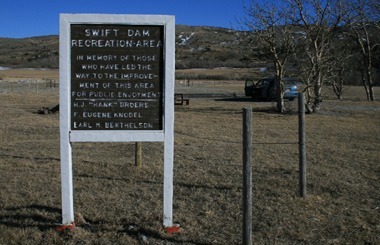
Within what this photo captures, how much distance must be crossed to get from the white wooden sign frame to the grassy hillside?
312 feet

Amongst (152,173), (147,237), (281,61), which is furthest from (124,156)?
(281,61)

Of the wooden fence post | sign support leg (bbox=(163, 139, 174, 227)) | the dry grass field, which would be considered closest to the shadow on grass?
the dry grass field

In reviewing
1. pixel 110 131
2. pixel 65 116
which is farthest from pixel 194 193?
pixel 65 116

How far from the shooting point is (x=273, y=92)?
27.1 metres

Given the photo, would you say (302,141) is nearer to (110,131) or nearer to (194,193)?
(194,193)

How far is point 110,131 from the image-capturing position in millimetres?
4523

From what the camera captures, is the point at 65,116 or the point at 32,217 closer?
the point at 65,116

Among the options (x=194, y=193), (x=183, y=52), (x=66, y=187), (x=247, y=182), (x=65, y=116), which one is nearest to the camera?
(x=247, y=182)

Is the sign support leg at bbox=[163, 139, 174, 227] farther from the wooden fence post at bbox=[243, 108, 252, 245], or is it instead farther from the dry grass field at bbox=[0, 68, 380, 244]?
the wooden fence post at bbox=[243, 108, 252, 245]

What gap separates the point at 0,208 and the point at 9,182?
1.27 meters

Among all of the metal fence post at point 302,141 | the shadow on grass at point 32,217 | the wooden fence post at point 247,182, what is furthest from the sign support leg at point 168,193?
the metal fence post at point 302,141

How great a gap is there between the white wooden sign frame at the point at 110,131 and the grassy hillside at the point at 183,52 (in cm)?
9517

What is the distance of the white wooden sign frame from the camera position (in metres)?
4.37

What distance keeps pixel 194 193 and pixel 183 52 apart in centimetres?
14835
